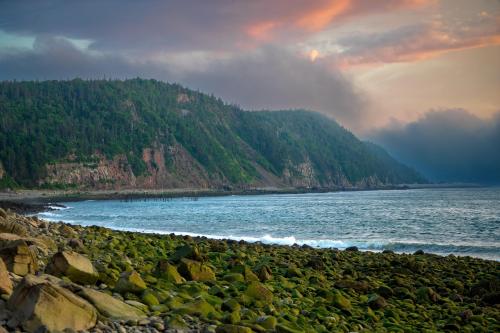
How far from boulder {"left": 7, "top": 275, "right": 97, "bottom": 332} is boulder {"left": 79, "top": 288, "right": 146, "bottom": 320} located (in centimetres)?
37

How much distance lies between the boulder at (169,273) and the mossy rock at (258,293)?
197 centimetres

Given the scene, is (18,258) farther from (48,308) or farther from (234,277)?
(234,277)

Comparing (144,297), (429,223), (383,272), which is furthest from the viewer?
(429,223)

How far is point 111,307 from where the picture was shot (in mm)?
9977

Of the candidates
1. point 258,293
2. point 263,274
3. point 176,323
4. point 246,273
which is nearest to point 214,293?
point 258,293

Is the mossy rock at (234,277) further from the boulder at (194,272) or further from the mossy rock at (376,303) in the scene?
the mossy rock at (376,303)

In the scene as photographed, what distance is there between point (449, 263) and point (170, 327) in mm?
19809

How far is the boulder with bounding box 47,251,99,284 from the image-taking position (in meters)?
11.8

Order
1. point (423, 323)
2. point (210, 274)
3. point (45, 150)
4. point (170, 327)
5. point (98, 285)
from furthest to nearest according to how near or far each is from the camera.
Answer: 1. point (45, 150)
2. point (210, 274)
3. point (423, 323)
4. point (98, 285)
5. point (170, 327)

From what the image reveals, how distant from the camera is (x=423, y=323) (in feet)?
46.1

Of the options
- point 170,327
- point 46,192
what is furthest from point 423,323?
point 46,192

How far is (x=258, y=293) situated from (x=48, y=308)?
5.64 metres

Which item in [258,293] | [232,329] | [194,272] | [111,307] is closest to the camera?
[232,329]

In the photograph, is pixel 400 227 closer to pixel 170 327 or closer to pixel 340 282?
pixel 340 282
